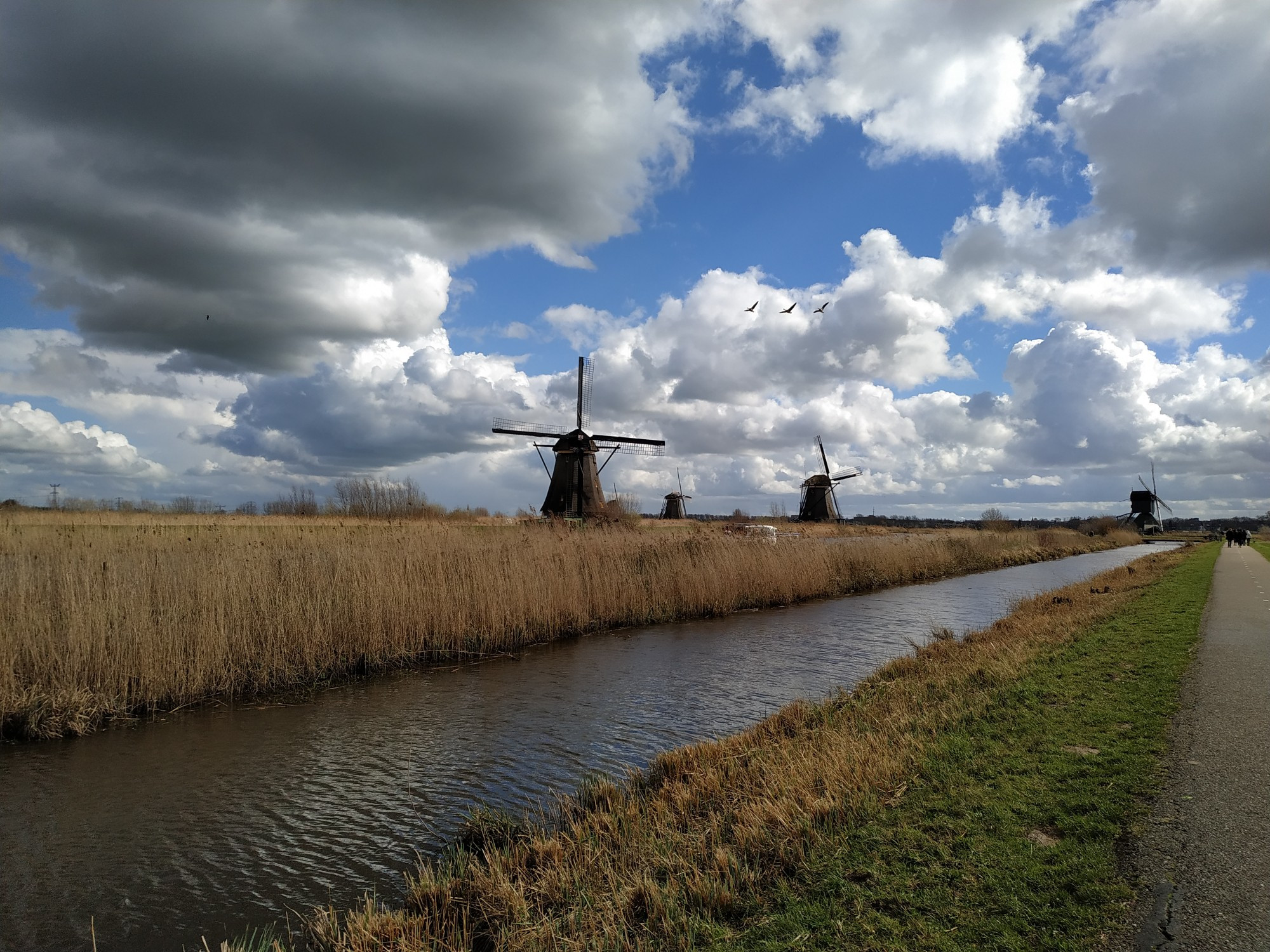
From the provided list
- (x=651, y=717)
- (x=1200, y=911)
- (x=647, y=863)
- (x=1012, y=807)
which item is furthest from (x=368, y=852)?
(x=1200, y=911)

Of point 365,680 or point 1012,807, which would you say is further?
point 365,680

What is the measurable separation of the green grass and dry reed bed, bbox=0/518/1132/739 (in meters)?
8.06

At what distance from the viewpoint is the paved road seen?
8.87 ft

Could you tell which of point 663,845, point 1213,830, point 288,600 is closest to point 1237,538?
point 1213,830

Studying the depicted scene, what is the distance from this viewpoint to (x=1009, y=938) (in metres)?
2.77

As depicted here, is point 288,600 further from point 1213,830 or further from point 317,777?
point 1213,830

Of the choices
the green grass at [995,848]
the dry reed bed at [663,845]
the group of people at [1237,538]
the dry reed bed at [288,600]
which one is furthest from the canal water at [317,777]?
the group of people at [1237,538]

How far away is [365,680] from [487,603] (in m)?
2.48

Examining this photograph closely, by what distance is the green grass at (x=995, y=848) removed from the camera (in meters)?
2.89

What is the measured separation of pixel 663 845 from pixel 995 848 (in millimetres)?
1793

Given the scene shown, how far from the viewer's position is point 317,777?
6484 mm

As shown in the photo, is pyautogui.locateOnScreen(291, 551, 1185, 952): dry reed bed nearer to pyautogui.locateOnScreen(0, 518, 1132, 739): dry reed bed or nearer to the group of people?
pyautogui.locateOnScreen(0, 518, 1132, 739): dry reed bed

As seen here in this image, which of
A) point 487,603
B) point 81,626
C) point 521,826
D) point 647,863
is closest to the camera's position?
point 647,863

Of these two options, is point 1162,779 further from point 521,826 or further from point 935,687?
point 521,826
